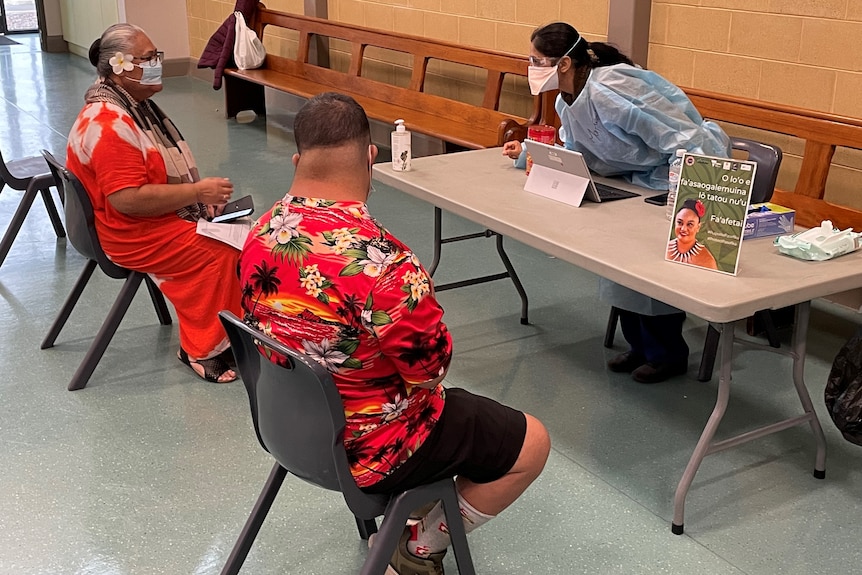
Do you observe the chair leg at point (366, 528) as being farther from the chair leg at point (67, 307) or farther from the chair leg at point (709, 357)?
the chair leg at point (67, 307)

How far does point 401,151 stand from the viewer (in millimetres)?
3143

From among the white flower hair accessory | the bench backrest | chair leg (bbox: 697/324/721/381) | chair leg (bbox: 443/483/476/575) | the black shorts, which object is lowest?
chair leg (bbox: 697/324/721/381)

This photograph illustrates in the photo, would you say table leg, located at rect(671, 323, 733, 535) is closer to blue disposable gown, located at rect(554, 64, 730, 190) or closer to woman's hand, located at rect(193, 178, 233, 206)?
blue disposable gown, located at rect(554, 64, 730, 190)

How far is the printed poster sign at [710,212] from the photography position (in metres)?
2.22

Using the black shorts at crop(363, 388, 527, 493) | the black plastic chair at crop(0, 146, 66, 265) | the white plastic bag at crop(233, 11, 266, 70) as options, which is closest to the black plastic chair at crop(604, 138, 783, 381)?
the black shorts at crop(363, 388, 527, 493)

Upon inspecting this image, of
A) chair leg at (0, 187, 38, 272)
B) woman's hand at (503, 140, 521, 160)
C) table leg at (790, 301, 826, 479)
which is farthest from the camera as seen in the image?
chair leg at (0, 187, 38, 272)

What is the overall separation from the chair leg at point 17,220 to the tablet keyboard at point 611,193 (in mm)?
2508

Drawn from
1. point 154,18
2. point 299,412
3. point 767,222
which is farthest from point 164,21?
point 299,412

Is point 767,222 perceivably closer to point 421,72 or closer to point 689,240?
point 689,240

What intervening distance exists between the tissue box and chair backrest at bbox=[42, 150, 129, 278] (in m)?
1.92

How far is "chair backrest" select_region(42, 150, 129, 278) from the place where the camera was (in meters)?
3.04

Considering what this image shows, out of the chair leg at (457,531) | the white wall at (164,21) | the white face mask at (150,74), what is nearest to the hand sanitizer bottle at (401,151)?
the white face mask at (150,74)

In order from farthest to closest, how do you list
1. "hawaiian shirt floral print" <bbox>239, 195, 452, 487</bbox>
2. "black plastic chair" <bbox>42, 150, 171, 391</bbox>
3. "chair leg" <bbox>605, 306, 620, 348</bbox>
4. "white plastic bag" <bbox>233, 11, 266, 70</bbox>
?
"white plastic bag" <bbox>233, 11, 266, 70</bbox>, "chair leg" <bbox>605, 306, 620, 348</bbox>, "black plastic chair" <bbox>42, 150, 171, 391</bbox>, "hawaiian shirt floral print" <bbox>239, 195, 452, 487</bbox>

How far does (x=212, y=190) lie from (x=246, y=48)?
172 inches
